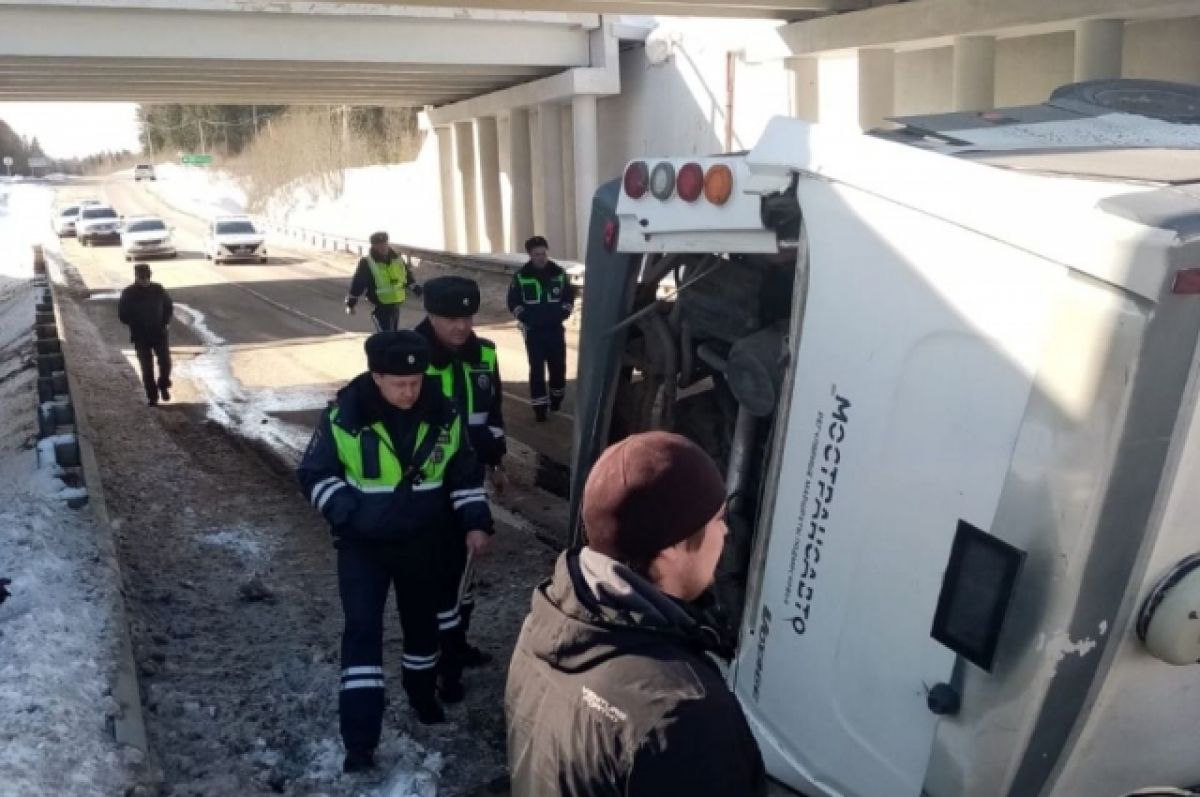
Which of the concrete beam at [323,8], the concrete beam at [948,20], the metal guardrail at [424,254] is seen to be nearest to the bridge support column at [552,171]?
the metal guardrail at [424,254]

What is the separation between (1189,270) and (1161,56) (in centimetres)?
1409

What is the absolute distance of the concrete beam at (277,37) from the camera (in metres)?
21.4

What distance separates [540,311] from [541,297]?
0.13 metres

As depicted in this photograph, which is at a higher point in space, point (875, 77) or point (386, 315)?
point (875, 77)

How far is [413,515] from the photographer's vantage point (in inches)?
169

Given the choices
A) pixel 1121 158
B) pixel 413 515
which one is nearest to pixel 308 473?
pixel 413 515

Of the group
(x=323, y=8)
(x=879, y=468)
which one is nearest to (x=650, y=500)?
(x=879, y=468)

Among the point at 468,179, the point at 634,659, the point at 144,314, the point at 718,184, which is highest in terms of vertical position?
the point at 718,184

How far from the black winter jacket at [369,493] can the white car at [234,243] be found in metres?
30.5

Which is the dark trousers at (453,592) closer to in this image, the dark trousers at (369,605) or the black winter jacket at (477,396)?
the dark trousers at (369,605)

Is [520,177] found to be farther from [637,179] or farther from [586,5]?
[637,179]

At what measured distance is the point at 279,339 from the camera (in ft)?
56.6

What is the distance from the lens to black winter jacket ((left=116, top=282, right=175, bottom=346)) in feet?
40.4

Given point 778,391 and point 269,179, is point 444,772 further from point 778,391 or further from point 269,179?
point 269,179
